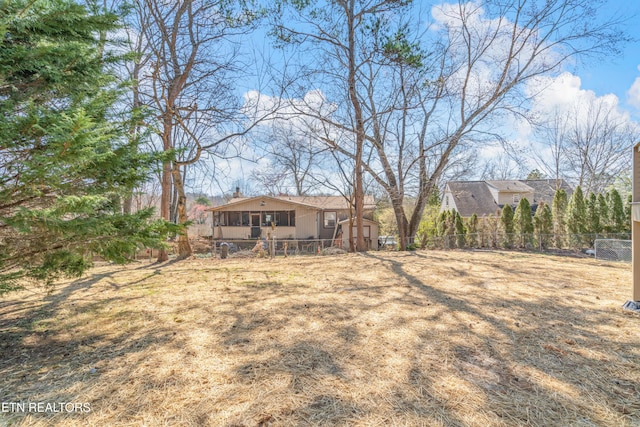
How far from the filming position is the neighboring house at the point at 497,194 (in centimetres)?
2395

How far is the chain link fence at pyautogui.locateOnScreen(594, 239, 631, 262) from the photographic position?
7.73 metres

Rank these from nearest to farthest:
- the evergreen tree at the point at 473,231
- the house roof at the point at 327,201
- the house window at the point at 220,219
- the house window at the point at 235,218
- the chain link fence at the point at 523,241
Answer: the chain link fence at the point at 523,241 → the evergreen tree at the point at 473,231 → the house window at the point at 235,218 → the house window at the point at 220,219 → the house roof at the point at 327,201

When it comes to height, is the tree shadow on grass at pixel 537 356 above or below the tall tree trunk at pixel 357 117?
below

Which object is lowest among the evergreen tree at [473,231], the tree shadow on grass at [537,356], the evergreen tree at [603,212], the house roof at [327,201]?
the tree shadow on grass at [537,356]

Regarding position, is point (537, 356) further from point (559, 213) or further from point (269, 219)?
point (269, 219)

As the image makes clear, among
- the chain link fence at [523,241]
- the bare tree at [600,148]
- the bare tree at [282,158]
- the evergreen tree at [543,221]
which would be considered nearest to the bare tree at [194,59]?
the bare tree at [282,158]

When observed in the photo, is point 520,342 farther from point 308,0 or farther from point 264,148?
point 308,0

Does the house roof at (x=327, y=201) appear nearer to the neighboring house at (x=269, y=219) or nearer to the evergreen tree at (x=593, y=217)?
the neighboring house at (x=269, y=219)

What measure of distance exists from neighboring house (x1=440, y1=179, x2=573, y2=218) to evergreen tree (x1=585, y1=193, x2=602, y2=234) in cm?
1183

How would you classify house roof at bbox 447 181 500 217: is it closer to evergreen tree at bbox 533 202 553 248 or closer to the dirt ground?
evergreen tree at bbox 533 202 553 248

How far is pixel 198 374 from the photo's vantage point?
6.50 ft

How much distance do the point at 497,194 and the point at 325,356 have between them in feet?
87.6

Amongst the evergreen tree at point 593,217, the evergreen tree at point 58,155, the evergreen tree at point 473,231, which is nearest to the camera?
the evergreen tree at point 58,155

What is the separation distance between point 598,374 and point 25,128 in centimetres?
417
